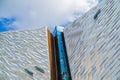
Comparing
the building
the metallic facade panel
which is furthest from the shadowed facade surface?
the metallic facade panel

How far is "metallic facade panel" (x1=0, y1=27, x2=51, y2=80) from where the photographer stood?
10.3 meters

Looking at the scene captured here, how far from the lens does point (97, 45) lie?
8.66m

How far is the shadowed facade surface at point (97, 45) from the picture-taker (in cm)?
696

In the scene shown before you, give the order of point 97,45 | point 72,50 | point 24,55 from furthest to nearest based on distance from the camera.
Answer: point 72,50, point 24,55, point 97,45

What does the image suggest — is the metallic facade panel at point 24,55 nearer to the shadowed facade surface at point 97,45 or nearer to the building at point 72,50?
the building at point 72,50

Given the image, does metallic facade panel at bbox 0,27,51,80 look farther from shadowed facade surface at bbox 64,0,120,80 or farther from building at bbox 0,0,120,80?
shadowed facade surface at bbox 64,0,120,80

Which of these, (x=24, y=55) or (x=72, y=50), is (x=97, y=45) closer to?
(x=72, y=50)

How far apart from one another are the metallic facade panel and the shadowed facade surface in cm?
147

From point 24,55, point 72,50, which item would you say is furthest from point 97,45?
point 24,55

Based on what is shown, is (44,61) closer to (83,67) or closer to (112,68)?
(83,67)

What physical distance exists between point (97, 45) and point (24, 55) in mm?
4588

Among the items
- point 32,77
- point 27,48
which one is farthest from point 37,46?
point 32,77

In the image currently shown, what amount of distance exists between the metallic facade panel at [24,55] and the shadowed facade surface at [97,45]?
57.8 inches

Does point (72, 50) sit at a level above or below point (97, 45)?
above
